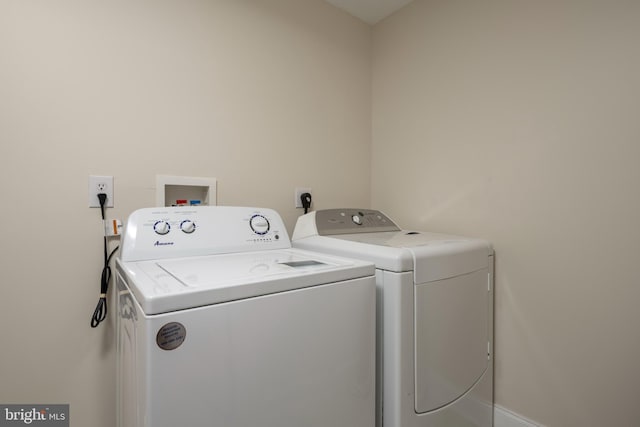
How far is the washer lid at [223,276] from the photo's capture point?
1.94ft

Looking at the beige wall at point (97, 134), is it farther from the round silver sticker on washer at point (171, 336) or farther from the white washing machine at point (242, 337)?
the round silver sticker on washer at point (171, 336)

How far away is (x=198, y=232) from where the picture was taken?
1.06 metres

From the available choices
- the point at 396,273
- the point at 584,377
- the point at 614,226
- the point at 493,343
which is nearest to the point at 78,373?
the point at 396,273

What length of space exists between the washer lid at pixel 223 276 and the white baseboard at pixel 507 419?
1010 mm

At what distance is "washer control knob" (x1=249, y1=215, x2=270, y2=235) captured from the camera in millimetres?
1190

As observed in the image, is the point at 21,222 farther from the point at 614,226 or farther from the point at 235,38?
the point at 614,226

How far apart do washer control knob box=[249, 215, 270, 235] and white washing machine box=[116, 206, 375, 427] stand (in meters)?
0.22

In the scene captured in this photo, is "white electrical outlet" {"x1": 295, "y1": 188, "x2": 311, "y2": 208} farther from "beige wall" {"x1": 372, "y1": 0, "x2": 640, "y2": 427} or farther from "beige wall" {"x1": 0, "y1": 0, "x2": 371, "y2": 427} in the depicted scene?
"beige wall" {"x1": 372, "y1": 0, "x2": 640, "y2": 427}

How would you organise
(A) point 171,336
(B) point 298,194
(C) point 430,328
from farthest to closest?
(B) point 298,194
(C) point 430,328
(A) point 171,336

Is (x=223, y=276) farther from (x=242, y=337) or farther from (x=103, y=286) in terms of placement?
(x=103, y=286)

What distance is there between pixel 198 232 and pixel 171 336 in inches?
21.2

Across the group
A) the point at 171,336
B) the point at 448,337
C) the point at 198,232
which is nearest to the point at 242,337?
the point at 171,336

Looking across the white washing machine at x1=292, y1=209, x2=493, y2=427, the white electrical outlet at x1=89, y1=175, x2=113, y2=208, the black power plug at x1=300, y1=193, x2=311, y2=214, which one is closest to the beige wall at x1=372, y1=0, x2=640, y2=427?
the white washing machine at x1=292, y1=209, x2=493, y2=427

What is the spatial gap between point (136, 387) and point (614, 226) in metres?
1.46
